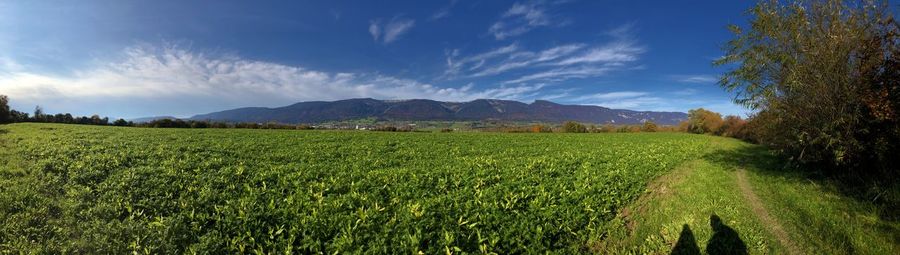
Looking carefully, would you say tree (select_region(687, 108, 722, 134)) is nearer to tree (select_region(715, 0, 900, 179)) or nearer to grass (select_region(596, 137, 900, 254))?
tree (select_region(715, 0, 900, 179))

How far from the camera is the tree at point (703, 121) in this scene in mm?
88750

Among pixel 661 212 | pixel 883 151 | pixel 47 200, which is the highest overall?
pixel 883 151

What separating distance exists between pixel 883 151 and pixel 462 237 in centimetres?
1783

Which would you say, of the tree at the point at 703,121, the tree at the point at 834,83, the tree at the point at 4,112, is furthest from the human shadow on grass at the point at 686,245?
the tree at the point at 4,112

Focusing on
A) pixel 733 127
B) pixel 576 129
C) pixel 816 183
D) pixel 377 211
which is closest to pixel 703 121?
pixel 733 127

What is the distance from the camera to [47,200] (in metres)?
10.6

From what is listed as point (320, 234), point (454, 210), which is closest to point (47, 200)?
point (320, 234)

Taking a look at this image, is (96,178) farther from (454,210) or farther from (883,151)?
(883,151)

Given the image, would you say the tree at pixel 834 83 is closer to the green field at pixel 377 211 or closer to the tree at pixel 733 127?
the green field at pixel 377 211

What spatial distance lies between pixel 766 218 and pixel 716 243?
10.6 feet

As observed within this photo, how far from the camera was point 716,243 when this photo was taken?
1012cm

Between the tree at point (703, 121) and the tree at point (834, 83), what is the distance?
85.0 meters

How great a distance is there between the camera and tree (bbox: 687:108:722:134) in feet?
291

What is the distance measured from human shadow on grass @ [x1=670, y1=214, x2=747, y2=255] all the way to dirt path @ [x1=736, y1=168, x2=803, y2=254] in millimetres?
1059
